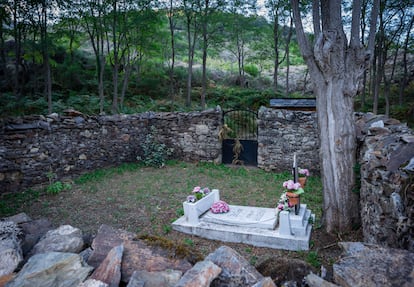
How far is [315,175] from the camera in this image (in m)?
9.16

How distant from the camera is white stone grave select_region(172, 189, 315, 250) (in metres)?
4.53

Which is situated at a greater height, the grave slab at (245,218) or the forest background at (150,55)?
the forest background at (150,55)

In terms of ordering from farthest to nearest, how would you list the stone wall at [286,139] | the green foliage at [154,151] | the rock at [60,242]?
the green foliage at [154,151]
the stone wall at [286,139]
the rock at [60,242]

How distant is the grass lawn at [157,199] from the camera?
4602mm

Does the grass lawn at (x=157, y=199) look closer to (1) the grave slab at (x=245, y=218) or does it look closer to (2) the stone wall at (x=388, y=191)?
(1) the grave slab at (x=245, y=218)

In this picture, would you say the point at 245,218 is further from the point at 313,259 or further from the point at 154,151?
the point at 154,151

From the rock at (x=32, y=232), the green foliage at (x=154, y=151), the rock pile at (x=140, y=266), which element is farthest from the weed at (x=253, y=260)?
the green foliage at (x=154, y=151)

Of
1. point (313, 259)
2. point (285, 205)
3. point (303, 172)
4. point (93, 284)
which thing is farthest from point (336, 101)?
point (93, 284)

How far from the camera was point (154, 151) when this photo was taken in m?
10.7

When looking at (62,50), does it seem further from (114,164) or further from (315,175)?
(315,175)

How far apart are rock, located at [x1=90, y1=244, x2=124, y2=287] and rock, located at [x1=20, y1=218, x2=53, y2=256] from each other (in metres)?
0.76

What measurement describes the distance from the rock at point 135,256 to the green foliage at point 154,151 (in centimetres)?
795

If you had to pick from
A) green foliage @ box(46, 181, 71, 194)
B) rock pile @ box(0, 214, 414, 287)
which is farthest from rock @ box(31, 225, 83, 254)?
green foliage @ box(46, 181, 71, 194)

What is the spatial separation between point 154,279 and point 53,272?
653 mm
